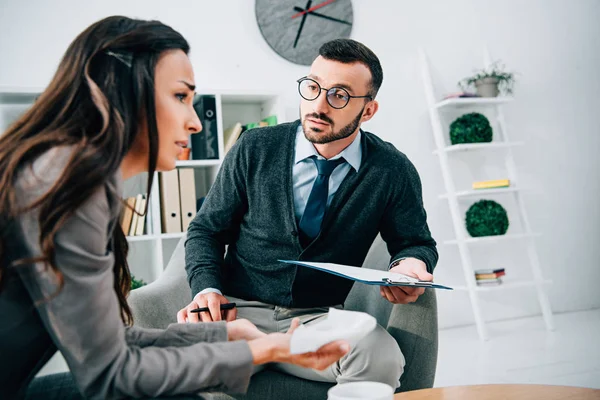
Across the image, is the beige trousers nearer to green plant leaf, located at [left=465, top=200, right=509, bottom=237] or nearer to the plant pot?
green plant leaf, located at [left=465, top=200, right=509, bottom=237]

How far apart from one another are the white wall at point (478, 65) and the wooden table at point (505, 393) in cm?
256

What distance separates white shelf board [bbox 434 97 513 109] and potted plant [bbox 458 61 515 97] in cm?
6

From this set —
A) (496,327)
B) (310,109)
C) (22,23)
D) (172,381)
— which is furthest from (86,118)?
(496,327)

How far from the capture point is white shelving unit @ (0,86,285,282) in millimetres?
2852

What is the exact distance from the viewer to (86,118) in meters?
0.84

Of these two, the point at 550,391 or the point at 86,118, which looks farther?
the point at 550,391

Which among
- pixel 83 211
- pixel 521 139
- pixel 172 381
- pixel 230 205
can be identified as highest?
pixel 521 139

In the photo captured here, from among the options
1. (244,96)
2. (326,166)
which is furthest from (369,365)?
(244,96)

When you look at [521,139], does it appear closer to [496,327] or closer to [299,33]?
[496,327]

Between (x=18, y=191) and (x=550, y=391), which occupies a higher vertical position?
(x=18, y=191)

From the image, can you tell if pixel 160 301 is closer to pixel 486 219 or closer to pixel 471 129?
pixel 486 219

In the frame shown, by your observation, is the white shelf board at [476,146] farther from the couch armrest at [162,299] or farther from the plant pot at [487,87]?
the couch armrest at [162,299]

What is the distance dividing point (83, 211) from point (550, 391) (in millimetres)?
866

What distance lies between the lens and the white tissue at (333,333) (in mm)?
841
